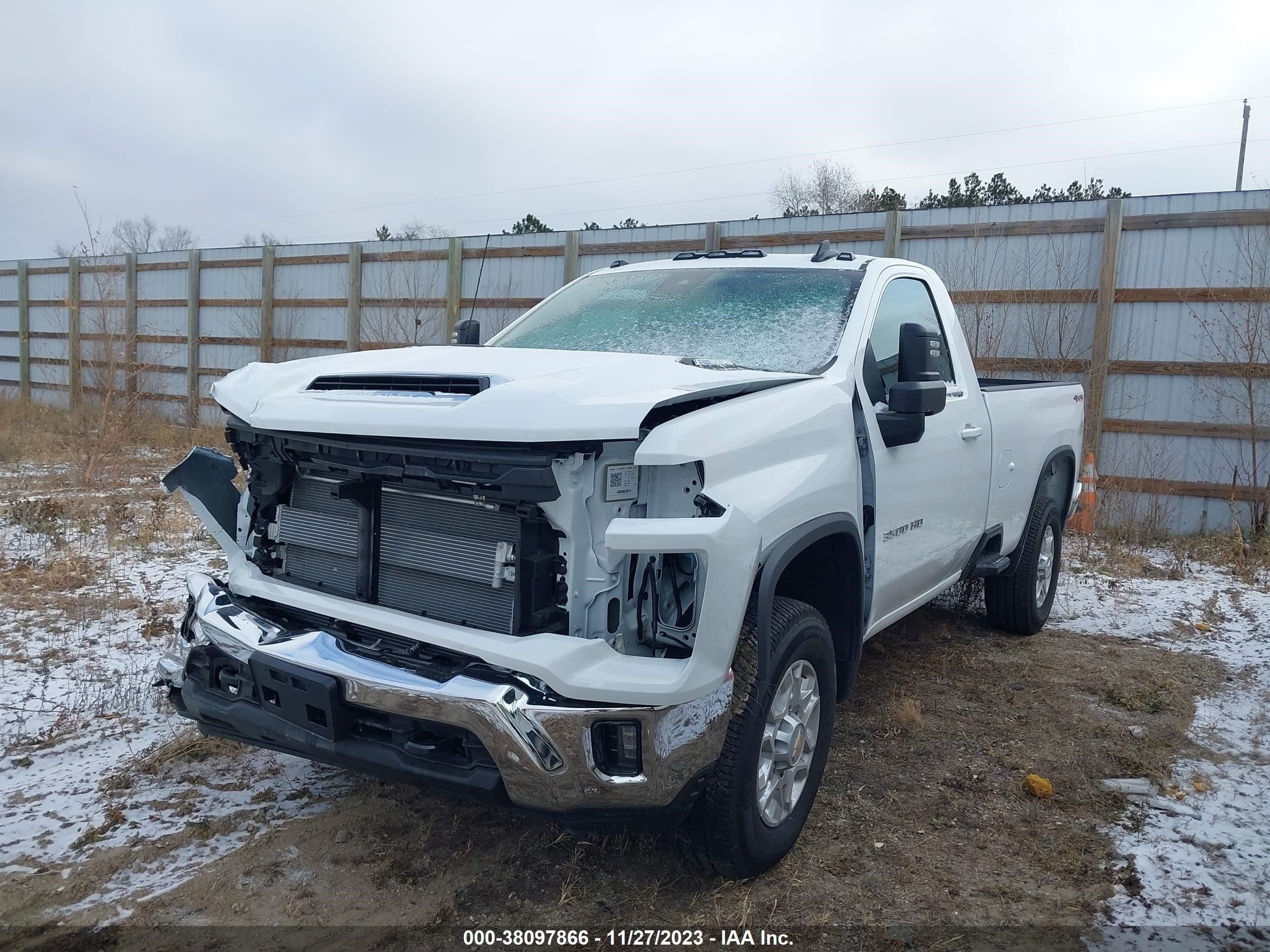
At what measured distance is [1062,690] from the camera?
498cm

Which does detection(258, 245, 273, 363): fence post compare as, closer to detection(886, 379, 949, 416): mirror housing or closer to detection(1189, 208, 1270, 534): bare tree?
detection(1189, 208, 1270, 534): bare tree

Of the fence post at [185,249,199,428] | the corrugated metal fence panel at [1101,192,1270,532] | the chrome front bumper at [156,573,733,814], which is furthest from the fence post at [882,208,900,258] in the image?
the fence post at [185,249,199,428]

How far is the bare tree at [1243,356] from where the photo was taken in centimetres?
917

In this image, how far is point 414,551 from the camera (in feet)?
9.28

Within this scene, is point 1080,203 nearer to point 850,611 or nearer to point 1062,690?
point 1062,690

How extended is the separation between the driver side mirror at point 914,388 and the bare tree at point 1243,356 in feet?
23.9

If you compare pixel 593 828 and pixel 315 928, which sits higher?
pixel 593 828

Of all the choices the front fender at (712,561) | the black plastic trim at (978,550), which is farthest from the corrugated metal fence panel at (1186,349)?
the front fender at (712,561)

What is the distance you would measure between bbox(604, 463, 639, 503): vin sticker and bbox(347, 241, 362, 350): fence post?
43.6ft

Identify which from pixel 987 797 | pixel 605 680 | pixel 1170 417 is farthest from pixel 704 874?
pixel 1170 417

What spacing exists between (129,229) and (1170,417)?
47.7 meters

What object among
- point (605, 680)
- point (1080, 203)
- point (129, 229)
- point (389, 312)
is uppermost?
point (129, 229)

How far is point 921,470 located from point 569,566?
75.6 inches

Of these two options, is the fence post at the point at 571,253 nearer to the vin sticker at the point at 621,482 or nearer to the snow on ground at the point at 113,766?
the snow on ground at the point at 113,766
